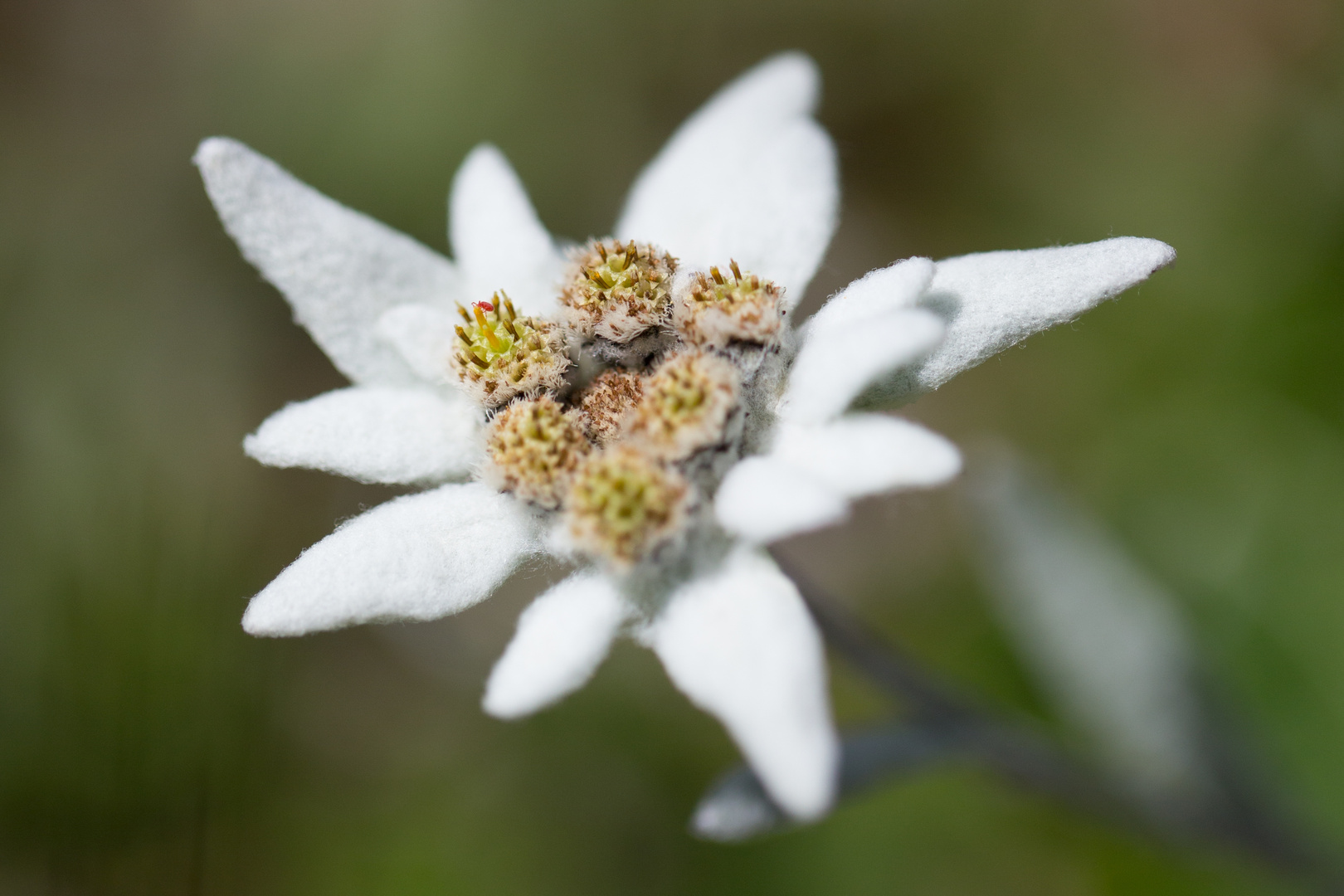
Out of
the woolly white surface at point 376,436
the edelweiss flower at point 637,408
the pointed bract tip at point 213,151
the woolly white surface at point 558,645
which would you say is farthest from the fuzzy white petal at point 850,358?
the pointed bract tip at point 213,151

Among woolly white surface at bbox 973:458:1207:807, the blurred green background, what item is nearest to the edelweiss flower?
woolly white surface at bbox 973:458:1207:807

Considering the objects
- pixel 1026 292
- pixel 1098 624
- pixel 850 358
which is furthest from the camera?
pixel 1098 624

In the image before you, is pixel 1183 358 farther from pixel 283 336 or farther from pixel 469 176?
pixel 283 336

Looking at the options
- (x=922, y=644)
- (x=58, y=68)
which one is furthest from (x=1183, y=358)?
(x=58, y=68)

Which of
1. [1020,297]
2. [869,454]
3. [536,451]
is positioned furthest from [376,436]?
[1020,297]

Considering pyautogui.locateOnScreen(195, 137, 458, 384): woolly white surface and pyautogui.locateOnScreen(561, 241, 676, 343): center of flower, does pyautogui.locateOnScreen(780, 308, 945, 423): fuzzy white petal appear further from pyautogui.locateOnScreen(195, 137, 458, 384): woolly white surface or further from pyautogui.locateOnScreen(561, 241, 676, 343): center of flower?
pyautogui.locateOnScreen(195, 137, 458, 384): woolly white surface

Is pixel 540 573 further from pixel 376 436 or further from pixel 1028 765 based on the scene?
pixel 1028 765

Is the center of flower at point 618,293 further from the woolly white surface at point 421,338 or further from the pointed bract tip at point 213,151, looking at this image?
the pointed bract tip at point 213,151
